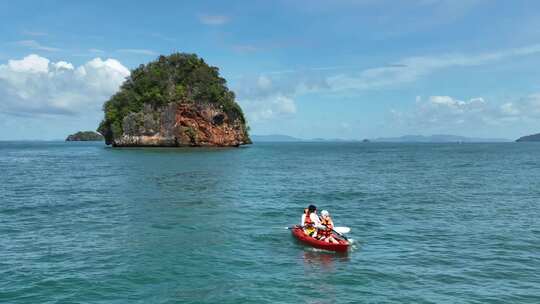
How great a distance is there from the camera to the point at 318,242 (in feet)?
75.4

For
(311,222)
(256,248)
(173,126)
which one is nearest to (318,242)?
(311,222)

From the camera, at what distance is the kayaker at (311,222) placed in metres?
24.1

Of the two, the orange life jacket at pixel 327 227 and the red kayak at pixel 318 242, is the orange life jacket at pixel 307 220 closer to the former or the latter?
the red kayak at pixel 318 242

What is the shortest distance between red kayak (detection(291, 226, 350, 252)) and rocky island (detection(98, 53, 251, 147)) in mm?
116333

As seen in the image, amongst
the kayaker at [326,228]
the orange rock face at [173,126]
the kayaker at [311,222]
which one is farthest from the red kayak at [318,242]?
the orange rock face at [173,126]

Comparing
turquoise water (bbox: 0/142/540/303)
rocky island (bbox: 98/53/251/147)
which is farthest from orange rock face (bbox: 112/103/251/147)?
turquoise water (bbox: 0/142/540/303)

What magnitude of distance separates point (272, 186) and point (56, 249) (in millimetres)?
30144

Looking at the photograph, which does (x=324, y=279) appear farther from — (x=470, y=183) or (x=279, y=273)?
(x=470, y=183)

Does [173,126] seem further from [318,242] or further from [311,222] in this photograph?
[318,242]

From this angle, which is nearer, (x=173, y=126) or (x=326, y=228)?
(x=326, y=228)

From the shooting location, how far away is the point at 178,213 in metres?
32.9

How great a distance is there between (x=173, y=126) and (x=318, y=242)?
119 m

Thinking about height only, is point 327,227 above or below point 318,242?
above

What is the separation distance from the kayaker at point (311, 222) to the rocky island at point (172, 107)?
11588 cm
